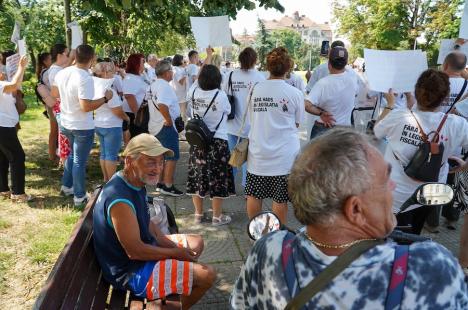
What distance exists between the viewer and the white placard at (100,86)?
16.3ft

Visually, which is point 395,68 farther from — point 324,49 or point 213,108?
point 324,49

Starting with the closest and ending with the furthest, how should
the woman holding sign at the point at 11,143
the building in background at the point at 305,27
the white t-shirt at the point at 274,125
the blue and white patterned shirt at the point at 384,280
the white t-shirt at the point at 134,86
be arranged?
the blue and white patterned shirt at the point at 384,280 → the white t-shirt at the point at 274,125 → the woman holding sign at the point at 11,143 → the white t-shirt at the point at 134,86 → the building in background at the point at 305,27

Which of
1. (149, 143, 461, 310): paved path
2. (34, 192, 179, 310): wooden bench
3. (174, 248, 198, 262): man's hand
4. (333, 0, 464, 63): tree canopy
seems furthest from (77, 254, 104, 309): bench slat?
(333, 0, 464, 63): tree canopy

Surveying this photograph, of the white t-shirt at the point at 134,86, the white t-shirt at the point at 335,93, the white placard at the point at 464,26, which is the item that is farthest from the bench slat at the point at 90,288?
the white placard at the point at 464,26

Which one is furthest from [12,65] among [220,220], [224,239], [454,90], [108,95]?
[454,90]

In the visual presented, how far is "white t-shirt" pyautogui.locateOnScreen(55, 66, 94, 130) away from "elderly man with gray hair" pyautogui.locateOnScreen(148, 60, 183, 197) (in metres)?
0.80

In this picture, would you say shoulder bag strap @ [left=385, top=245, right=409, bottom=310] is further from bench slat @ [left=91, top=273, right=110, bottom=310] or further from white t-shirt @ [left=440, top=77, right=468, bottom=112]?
white t-shirt @ [left=440, top=77, right=468, bottom=112]

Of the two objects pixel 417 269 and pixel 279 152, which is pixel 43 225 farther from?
pixel 417 269

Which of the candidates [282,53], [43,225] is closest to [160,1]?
[282,53]

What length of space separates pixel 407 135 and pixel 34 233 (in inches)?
147

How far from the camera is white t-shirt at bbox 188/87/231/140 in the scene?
445 centimetres

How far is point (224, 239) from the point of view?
4289mm

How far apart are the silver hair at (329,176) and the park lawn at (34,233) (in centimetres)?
284

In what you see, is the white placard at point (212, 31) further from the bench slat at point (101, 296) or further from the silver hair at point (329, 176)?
the silver hair at point (329, 176)
